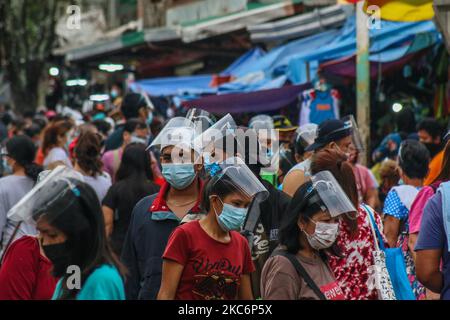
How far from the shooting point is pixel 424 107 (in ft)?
44.1

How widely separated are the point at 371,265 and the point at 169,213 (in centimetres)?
138

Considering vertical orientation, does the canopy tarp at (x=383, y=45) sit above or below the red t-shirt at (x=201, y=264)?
above

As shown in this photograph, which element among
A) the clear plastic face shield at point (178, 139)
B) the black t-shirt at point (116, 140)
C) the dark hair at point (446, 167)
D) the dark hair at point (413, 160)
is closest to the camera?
the dark hair at point (446, 167)

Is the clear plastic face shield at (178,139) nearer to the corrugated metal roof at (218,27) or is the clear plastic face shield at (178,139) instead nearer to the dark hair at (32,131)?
the dark hair at (32,131)

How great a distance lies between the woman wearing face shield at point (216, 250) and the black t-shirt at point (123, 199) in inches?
104

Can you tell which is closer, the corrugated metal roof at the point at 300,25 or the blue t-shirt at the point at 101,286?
the blue t-shirt at the point at 101,286

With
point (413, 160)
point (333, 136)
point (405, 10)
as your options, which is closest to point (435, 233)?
point (413, 160)

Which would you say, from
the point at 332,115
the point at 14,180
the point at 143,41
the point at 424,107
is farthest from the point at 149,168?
the point at 143,41

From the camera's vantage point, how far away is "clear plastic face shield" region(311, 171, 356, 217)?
16.8ft

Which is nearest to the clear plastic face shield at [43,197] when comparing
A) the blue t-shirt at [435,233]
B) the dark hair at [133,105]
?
the blue t-shirt at [435,233]

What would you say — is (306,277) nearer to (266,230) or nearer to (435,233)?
(435,233)

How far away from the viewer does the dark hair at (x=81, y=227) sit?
4.25 meters

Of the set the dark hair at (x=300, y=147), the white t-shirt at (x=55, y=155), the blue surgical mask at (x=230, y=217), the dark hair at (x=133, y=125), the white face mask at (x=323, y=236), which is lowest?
the white t-shirt at (x=55, y=155)

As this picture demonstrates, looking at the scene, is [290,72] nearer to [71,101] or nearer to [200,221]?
[200,221]
